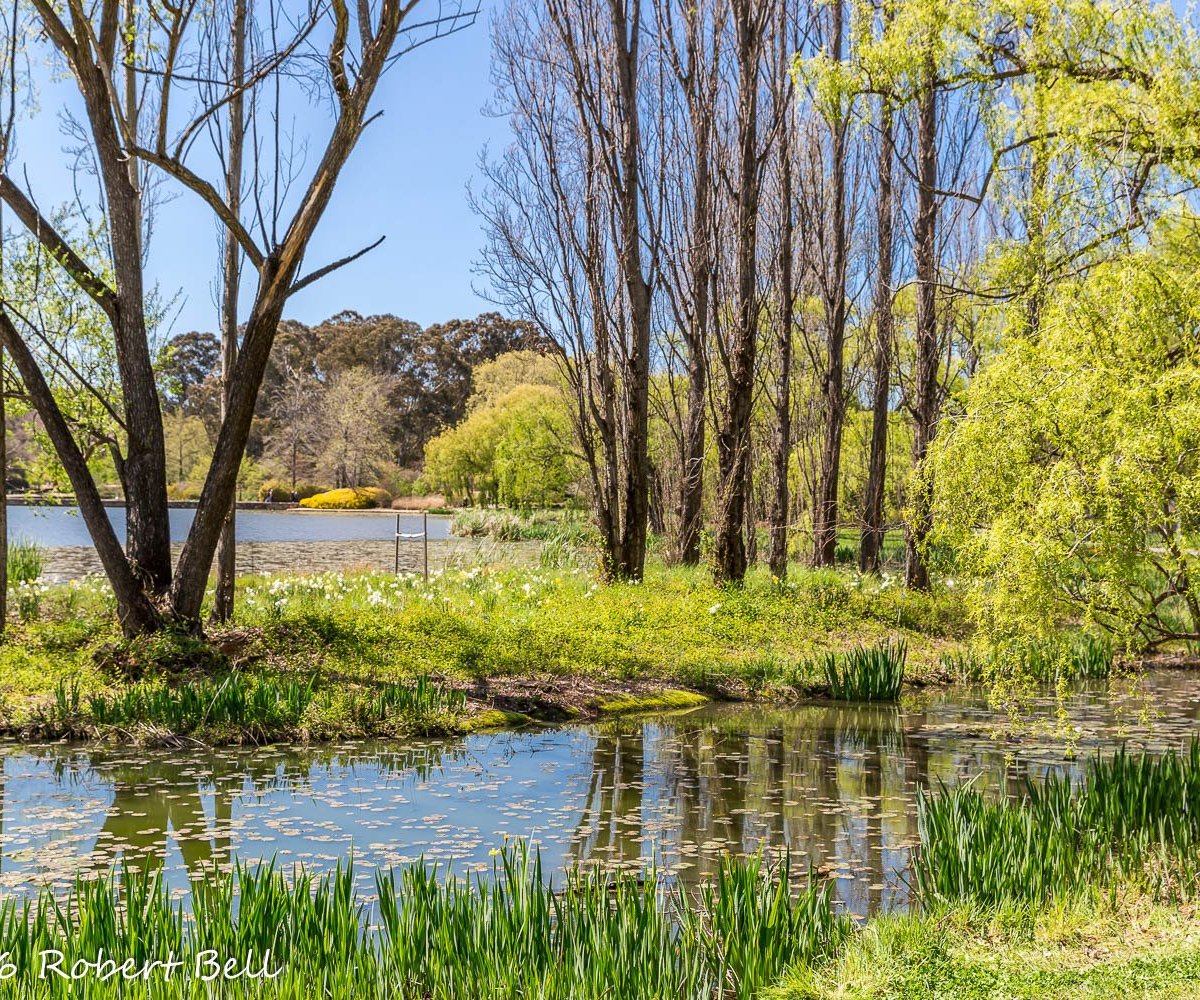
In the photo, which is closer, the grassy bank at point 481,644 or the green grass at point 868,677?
the grassy bank at point 481,644

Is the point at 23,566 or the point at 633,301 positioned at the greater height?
the point at 633,301

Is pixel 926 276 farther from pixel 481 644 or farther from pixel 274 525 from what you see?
pixel 274 525

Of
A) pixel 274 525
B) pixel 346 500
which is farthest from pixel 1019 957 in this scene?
pixel 346 500

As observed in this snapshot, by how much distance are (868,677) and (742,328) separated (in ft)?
17.5

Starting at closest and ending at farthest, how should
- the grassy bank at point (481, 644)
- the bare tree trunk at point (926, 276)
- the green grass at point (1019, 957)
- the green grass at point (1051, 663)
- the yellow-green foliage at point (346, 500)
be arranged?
the green grass at point (1019, 957)
the grassy bank at point (481, 644)
the green grass at point (1051, 663)
the bare tree trunk at point (926, 276)
the yellow-green foliage at point (346, 500)

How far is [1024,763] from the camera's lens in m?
7.75

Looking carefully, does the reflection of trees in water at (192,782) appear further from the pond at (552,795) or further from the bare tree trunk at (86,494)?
the bare tree trunk at (86,494)

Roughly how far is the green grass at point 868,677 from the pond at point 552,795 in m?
0.69

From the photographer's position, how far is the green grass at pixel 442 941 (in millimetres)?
3350

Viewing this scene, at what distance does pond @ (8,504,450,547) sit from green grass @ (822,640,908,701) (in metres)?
22.8

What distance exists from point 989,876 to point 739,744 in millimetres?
3925

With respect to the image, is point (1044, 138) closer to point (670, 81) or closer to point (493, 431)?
point (670, 81)

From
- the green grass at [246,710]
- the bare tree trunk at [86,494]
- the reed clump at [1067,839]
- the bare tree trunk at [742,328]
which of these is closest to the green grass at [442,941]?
the reed clump at [1067,839]

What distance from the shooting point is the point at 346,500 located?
49844mm
